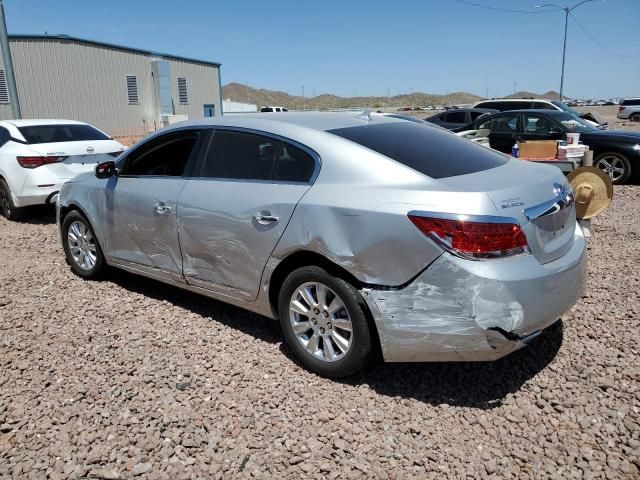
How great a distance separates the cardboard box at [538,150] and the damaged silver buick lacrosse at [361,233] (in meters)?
3.36

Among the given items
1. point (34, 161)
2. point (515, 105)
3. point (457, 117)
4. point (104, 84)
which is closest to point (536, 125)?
point (457, 117)

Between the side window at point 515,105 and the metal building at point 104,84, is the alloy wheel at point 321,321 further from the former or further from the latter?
the metal building at point 104,84

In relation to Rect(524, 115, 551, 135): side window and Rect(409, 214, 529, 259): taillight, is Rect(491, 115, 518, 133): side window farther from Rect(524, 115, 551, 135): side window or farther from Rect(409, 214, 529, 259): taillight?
Rect(409, 214, 529, 259): taillight

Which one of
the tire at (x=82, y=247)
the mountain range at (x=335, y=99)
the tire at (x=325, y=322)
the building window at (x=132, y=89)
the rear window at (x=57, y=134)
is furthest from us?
the mountain range at (x=335, y=99)

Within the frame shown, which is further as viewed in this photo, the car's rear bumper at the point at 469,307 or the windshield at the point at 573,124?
the windshield at the point at 573,124

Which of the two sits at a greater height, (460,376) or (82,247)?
(82,247)

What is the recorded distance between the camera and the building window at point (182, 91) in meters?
36.0

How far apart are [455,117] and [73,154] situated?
1234 centimetres

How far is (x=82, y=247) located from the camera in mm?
5195

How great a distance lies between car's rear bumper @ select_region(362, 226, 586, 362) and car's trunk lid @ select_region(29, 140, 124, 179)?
6.02 m

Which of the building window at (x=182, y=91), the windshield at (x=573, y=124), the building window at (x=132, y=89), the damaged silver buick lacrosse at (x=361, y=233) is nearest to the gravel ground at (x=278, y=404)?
the damaged silver buick lacrosse at (x=361, y=233)

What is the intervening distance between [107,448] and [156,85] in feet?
110

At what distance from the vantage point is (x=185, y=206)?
12.8ft

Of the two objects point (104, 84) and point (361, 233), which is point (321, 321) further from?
point (104, 84)
